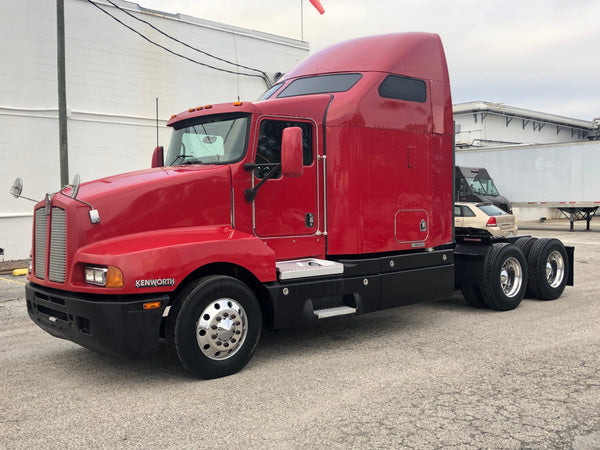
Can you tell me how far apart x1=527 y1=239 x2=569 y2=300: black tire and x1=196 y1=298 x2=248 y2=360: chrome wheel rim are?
5566 mm

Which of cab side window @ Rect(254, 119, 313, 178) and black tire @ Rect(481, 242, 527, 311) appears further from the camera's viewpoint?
black tire @ Rect(481, 242, 527, 311)

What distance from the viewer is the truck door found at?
19.4 feet

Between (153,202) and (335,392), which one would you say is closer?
(335,392)

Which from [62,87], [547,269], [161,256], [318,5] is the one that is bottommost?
[547,269]

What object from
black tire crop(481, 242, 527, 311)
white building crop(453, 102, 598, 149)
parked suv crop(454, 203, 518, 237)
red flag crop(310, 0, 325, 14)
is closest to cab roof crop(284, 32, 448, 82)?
black tire crop(481, 242, 527, 311)

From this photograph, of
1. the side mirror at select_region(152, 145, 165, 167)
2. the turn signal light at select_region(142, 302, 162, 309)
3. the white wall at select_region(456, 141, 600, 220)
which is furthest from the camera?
the white wall at select_region(456, 141, 600, 220)

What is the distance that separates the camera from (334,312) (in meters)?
6.13

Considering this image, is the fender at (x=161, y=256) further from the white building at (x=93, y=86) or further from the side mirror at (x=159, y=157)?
the white building at (x=93, y=86)

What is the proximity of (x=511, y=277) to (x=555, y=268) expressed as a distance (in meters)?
1.30

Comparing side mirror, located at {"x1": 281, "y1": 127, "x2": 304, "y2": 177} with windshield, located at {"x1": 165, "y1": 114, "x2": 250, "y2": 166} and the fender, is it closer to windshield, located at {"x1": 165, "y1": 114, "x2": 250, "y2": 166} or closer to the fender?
windshield, located at {"x1": 165, "y1": 114, "x2": 250, "y2": 166}

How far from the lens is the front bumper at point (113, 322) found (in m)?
4.83

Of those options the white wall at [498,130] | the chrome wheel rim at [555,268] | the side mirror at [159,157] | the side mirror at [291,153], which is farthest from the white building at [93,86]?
the white wall at [498,130]

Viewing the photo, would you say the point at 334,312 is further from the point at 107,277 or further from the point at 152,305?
the point at 107,277

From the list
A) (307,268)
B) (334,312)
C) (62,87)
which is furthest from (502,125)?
(307,268)
